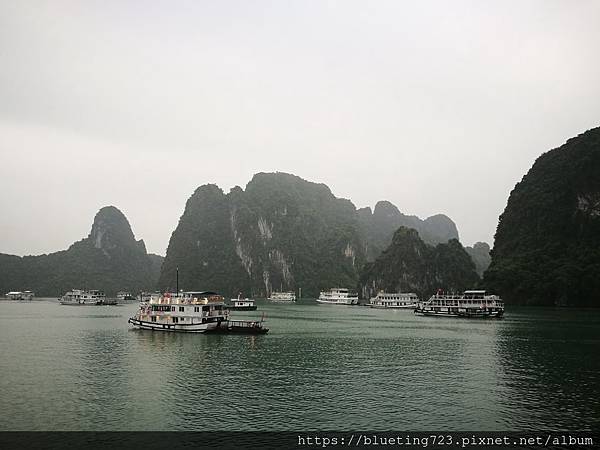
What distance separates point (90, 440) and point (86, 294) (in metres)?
174

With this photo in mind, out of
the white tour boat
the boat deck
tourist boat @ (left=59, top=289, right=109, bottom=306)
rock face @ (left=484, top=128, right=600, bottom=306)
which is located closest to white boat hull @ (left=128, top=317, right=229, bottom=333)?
the white tour boat

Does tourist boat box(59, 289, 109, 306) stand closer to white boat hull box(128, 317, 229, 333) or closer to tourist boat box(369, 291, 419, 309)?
tourist boat box(369, 291, 419, 309)

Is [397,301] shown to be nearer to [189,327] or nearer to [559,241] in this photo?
[559,241]

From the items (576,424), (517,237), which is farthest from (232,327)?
(517,237)

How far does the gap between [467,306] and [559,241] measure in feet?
259

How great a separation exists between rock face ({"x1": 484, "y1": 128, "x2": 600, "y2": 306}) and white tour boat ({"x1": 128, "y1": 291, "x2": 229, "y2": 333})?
119824mm

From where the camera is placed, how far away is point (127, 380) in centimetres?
3944

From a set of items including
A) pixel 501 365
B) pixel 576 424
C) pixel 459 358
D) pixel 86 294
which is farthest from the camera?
pixel 86 294

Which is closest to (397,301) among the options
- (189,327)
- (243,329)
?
(243,329)

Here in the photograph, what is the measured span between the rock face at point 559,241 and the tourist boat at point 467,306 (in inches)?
1772

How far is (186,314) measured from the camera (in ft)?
237

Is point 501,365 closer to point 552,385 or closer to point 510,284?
point 552,385

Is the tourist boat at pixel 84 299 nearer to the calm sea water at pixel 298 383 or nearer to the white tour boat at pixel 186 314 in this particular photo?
the white tour boat at pixel 186 314

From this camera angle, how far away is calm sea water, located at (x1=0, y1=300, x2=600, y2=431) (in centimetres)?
2859
